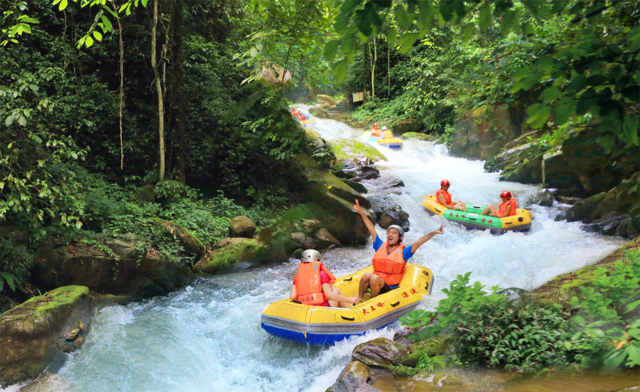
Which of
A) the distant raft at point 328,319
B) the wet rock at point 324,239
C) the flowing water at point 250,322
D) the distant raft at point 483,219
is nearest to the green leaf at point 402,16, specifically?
the flowing water at point 250,322

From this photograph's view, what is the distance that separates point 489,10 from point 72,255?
5.52 metres

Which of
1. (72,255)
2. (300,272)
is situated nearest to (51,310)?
(72,255)

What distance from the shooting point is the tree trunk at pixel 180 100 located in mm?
7516

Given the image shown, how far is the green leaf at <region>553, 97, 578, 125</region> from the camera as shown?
1077 mm

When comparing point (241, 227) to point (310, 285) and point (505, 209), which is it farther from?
point (505, 209)

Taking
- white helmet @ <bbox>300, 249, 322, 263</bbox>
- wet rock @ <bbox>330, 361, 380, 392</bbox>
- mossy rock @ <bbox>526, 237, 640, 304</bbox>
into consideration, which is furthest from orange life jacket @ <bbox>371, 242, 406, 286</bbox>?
wet rock @ <bbox>330, 361, 380, 392</bbox>

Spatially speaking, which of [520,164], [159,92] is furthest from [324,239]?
[520,164]

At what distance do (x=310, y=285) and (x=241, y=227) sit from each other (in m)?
3.01

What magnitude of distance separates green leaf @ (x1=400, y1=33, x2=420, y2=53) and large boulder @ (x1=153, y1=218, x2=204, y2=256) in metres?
5.89

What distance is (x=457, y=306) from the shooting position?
121 inches

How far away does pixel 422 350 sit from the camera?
318 centimetres

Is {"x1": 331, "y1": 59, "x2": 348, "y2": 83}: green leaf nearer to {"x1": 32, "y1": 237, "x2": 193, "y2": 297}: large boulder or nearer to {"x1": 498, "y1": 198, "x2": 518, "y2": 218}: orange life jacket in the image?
{"x1": 32, "y1": 237, "x2": 193, "y2": 297}: large boulder

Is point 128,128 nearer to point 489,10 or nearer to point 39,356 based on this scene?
point 39,356

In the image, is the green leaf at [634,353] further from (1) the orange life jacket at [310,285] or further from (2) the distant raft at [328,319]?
(1) the orange life jacket at [310,285]
